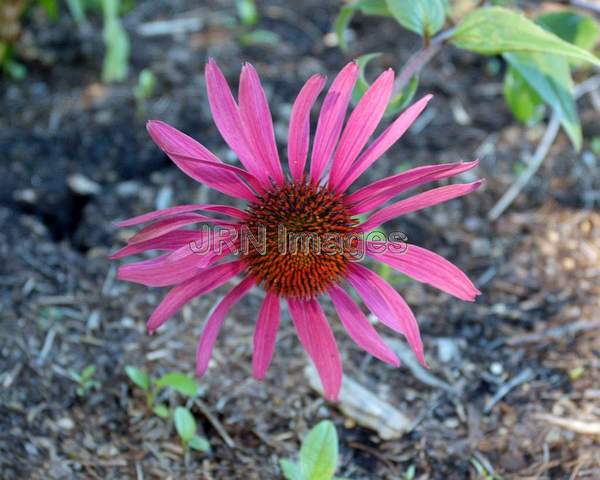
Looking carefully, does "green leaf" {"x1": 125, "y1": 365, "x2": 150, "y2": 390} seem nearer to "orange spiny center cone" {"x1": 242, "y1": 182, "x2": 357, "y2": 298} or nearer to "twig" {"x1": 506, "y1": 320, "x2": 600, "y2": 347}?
"orange spiny center cone" {"x1": 242, "y1": 182, "x2": 357, "y2": 298}

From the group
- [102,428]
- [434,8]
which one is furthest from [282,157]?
[102,428]

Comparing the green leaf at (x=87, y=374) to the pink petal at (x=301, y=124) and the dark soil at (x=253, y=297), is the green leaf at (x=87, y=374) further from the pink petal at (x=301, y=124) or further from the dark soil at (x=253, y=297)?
the pink petal at (x=301, y=124)

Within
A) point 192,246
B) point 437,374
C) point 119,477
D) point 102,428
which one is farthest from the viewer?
point 437,374

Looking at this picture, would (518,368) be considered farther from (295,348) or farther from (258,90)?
(258,90)

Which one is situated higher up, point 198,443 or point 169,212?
point 169,212

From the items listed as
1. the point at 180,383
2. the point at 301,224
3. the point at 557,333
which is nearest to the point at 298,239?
the point at 301,224

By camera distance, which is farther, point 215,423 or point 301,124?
point 215,423

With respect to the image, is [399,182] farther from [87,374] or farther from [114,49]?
[114,49]
